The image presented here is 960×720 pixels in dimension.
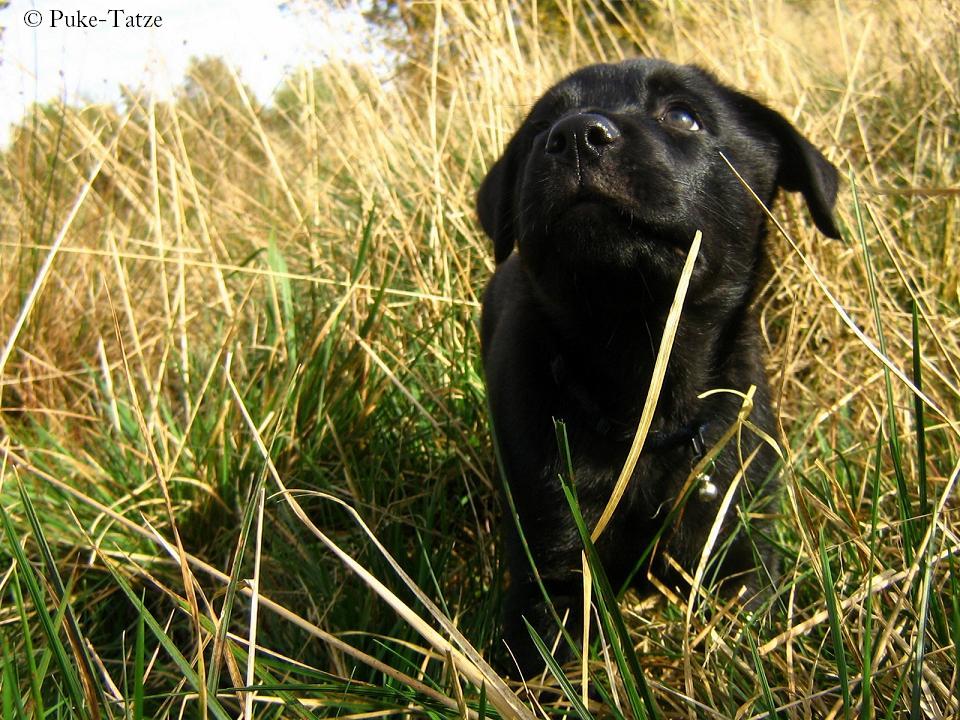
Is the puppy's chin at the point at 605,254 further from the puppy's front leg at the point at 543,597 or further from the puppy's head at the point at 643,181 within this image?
the puppy's front leg at the point at 543,597

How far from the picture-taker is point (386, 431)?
2.39 metres

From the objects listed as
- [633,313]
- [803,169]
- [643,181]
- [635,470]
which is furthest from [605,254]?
[803,169]

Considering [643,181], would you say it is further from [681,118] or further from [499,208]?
[499,208]

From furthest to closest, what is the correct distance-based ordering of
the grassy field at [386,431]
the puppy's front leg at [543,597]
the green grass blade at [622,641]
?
1. the puppy's front leg at [543,597]
2. the grassy field at [386,431]
3. the green grass blade at [622,641]

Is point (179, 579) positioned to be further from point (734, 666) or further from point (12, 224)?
point (12, 224)

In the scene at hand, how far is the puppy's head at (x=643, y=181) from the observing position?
58.4 inches

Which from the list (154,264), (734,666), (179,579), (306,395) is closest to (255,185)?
(154,264)

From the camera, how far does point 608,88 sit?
187 centimetres

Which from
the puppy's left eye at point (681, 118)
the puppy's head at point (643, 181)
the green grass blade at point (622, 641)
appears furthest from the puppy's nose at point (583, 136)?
the green grass blade at point (622, 641)

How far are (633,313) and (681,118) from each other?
459mm

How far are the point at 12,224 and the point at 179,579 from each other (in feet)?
6.07

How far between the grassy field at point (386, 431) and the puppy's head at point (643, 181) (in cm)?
26

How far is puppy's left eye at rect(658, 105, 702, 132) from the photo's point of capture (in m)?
1.79

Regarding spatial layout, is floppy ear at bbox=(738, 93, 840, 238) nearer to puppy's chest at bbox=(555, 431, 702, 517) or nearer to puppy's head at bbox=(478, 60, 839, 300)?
puppy's head at bbox=(478, 60, 839, 300)
